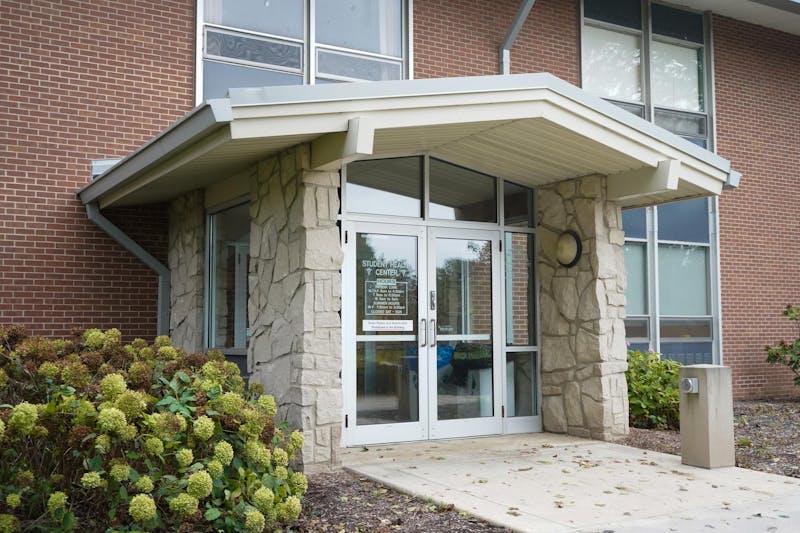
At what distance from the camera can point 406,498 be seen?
18.8 feet

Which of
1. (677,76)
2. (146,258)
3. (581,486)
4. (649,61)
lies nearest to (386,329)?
(581,486)

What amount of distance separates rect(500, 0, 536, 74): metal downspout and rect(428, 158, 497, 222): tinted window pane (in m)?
2.85

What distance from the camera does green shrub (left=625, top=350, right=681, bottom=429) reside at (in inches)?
367

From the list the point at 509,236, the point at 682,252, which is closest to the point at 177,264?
the point at 509,236

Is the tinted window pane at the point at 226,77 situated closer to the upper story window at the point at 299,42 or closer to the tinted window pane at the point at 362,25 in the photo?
the upper story window at the point at 299,42

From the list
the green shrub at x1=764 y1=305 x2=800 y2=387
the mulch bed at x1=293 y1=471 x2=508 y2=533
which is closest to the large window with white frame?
the green shrub at x1=764 y1=305 x2=800 y2=387

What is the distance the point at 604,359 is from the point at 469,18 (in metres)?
5.18

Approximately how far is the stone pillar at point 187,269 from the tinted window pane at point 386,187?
1777mm

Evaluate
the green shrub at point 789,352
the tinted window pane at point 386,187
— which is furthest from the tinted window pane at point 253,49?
the green shrub at point 789,352

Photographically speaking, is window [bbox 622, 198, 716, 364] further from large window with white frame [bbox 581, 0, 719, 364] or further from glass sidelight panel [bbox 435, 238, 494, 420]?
glass sidelight panel [bbox 435, 238, 494, 420]

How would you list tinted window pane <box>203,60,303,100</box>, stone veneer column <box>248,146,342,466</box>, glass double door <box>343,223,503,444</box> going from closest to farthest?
stone veneer column <box>248,146,342,466</box>, glass double door <box>343,223,503,444</box>, tinted window pane <box>203,60,303,100</box>

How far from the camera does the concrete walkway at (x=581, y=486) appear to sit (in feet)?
16.8

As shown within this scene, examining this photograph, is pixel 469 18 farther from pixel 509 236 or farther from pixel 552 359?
pixel 552 359

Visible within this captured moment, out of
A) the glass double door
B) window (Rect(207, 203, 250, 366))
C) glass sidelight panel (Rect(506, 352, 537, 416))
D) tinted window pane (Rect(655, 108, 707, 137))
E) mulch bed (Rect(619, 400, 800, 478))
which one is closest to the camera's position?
mulch bed (Rect(619, 400, 800, 478))
